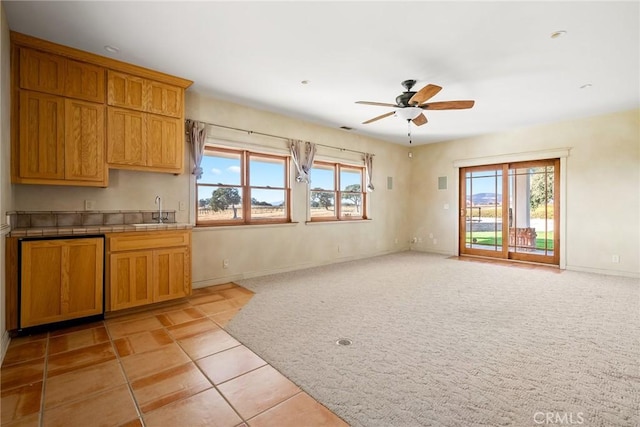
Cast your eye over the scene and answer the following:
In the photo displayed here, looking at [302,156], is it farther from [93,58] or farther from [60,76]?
[60,76]

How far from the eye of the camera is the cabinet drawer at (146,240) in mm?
3193

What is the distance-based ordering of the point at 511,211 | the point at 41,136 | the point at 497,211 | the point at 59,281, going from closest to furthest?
the point at 59,281 → the point at 41,136 → the point at 511,211 → the point at 497,211

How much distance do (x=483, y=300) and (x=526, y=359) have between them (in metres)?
1.56

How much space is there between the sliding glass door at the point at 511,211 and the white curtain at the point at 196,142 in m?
5.84

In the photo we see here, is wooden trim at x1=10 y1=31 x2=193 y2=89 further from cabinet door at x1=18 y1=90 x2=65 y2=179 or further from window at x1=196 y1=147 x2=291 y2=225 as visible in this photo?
window at x1=196 y1=147 x2=291 y2=225

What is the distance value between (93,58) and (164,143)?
107 cm

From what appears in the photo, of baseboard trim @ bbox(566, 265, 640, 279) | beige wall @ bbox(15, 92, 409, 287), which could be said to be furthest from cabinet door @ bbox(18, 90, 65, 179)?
baseboard trim @ bbox(566, 265, 640, 279)

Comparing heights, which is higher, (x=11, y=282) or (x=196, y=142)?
(x=196, y=142)

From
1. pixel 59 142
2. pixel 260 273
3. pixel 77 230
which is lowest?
pixel 260 273

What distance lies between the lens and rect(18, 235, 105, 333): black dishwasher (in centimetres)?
275

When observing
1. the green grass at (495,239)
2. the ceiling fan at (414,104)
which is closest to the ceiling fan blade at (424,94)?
the ceiling fan at (414,104)

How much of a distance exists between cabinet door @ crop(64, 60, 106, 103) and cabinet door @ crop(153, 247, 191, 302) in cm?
182

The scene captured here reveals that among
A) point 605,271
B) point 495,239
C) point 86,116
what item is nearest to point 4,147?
point 86,116

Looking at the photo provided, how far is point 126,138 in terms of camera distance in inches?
138
